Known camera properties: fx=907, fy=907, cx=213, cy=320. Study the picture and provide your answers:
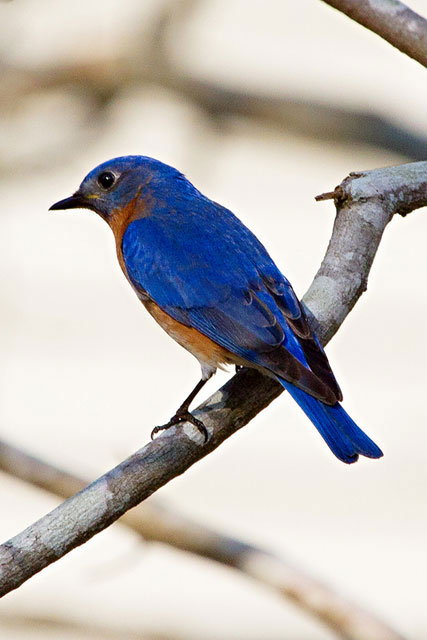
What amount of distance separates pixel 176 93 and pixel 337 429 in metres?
3.24

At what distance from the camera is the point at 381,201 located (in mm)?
3043

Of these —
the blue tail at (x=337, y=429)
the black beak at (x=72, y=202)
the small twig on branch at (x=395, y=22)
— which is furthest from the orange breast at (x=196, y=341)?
the small twig on branch at (x=395, y=22)

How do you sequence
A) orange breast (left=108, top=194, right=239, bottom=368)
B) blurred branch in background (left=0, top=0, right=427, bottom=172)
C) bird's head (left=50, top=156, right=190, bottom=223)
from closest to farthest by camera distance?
orange breast (left=108, top=194, right=239, bottom=368) < bird's head (left=50, top=156, right=190, bottom=223) < blurred branch in background (left=0, top=0, right=427, bottom=172)

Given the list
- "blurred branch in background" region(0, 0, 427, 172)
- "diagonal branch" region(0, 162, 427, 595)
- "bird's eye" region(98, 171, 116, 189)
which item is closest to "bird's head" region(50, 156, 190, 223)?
"bird's eye" region(98, 171, 116, 189)

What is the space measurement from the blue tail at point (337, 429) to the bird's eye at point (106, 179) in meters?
1.34

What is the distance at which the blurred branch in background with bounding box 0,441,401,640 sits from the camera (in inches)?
135

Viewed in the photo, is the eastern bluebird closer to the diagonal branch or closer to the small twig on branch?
the diagonal branch

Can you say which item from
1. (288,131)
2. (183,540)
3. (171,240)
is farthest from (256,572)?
(288,131)

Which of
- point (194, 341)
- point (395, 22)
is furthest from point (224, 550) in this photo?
point (395, 22)

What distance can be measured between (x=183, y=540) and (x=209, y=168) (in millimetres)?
2770

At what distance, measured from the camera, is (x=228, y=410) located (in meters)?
2.63

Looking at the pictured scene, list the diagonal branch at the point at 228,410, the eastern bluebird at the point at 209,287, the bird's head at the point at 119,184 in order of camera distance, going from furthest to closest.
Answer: the bird's head at the point at 119,184
the eastern bluebird at the point at 209,287
the diagonal branch at the point at 228,410

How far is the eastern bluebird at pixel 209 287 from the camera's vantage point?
2.67m

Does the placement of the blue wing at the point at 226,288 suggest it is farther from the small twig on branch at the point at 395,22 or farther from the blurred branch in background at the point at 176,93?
the blurred branch in background at the point at 176,93
